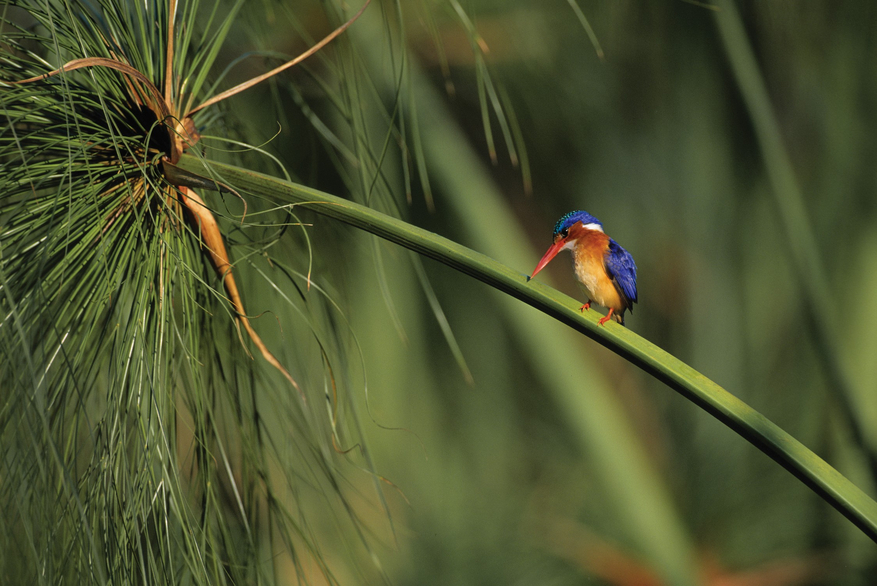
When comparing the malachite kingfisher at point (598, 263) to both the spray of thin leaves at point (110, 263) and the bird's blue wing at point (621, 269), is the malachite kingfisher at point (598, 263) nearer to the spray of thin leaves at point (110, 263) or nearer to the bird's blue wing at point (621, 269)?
the bird's blue wing at point (621, 269)

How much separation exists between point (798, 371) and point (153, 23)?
94 centimetres

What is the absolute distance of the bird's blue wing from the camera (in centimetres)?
78

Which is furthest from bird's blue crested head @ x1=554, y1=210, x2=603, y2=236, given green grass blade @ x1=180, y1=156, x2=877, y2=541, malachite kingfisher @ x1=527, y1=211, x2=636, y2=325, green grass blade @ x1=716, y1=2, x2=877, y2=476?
green grass blade @ x1=180, y1=156, x2=877, y2=541

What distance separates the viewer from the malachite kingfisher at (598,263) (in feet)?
2.50

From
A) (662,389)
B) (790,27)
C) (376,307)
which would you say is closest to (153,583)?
(376,307)

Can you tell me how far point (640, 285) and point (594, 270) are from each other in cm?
31

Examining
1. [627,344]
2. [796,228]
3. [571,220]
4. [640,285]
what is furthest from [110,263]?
[640,285]

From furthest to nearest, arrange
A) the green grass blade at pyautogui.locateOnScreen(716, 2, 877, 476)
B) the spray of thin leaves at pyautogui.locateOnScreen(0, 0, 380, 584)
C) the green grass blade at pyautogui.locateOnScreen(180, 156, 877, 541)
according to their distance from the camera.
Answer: the green grass blade at pyautogui.locateOnScreen(716, 2, 877, 476) < the spray of thin leaves at pyautogui.locateOnScreen(0, 0, 380, 584) < the green grass blade at pyautogui.locateOnScreen(180, 156, 877, 541)

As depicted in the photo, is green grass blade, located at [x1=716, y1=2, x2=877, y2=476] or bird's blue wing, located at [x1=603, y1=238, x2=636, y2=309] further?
bird's blue wing, located at [x1=603, y1=238, x2=636, y2=309]

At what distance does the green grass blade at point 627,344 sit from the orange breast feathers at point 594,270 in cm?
31

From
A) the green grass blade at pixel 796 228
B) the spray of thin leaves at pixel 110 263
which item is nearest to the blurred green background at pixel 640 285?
the green grass blade at pixel 796 228

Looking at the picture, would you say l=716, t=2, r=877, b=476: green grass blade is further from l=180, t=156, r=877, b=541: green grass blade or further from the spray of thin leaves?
the spray of thin leaves

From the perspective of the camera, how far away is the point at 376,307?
1150 millimetres

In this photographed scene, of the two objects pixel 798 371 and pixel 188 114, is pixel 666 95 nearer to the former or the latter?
pixel 798 371
